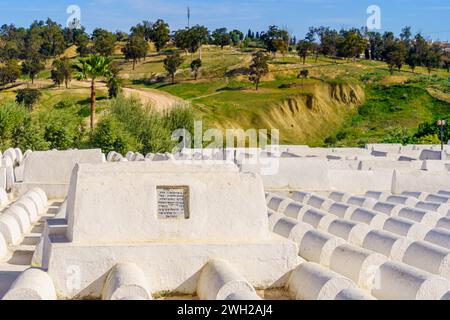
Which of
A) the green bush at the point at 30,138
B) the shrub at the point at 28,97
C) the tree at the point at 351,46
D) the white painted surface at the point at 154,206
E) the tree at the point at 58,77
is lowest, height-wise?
the green bush at the point at 30,138

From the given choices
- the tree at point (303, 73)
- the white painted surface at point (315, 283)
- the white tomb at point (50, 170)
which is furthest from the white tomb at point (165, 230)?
the tree at point (303, 73)

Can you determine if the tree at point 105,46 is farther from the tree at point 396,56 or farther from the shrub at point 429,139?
the shrub at point 429,139

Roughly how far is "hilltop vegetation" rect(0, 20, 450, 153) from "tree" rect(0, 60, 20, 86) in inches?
4.8

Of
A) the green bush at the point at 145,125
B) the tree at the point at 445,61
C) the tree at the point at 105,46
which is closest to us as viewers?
the green bush at the point at 145,125

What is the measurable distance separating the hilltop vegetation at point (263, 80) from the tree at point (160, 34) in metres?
0.15

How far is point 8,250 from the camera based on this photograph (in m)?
9.39

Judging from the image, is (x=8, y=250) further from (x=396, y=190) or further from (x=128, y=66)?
(x=128, y=66)

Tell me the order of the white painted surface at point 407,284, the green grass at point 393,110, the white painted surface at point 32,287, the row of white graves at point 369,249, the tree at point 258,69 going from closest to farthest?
1. the white painted surface at point 32,287
2. the white painted surface at point 407,284
3. the row of white graves at point 369,249
4. the green grass at point 393,110
5. the tree at point 258,69

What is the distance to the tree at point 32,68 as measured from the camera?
87.1 m

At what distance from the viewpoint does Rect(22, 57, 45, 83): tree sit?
286 feet

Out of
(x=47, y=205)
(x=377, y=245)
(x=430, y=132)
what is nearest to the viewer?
(x=377, y=245)

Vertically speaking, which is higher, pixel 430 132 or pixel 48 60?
pixel 48 60
